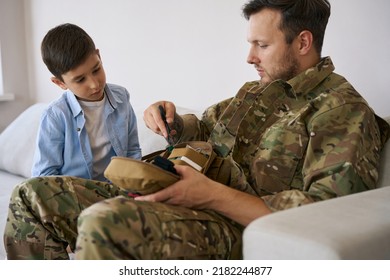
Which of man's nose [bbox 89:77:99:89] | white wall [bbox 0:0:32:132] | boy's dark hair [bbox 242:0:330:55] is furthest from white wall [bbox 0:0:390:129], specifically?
man's nose [bbox 89:77:99:89]

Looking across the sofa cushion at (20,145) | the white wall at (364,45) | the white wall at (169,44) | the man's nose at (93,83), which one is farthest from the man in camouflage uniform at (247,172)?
the sofa cushion at (20,145)

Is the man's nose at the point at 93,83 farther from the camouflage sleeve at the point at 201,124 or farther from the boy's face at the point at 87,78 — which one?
the camouflage sleeve at the point at 201,124

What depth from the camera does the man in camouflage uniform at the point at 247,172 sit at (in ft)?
3.66

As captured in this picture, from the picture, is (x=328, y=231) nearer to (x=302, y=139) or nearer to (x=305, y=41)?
(x=302, y=139)

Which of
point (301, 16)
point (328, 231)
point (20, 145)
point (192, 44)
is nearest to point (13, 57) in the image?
point (20, 145)

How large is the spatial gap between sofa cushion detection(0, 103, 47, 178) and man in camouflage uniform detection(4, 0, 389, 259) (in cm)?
123

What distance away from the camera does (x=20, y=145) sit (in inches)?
109

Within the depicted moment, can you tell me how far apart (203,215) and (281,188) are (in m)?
0.27

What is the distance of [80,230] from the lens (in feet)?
3.55

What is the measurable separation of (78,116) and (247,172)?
662mm

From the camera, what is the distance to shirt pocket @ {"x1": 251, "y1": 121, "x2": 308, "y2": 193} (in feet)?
4.61

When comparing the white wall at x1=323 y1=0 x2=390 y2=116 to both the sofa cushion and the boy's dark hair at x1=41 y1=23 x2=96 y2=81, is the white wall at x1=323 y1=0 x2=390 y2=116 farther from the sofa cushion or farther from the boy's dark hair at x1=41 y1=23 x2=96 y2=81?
the sofa cushion

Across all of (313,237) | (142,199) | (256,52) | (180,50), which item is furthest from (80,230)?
(180,50)
